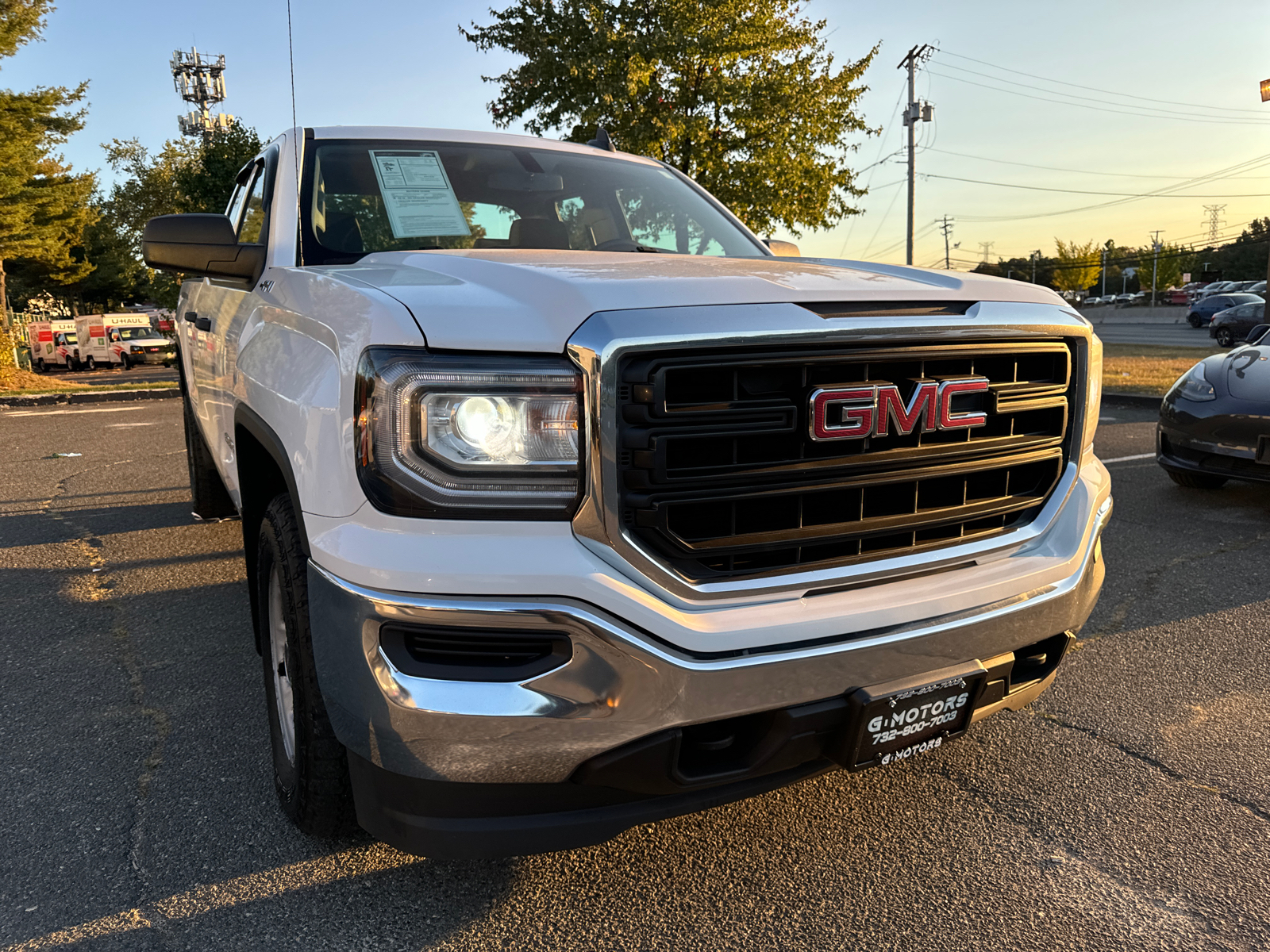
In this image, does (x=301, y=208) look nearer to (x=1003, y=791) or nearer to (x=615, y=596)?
(x=615, y=596)

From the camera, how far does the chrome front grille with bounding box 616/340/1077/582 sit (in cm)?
170

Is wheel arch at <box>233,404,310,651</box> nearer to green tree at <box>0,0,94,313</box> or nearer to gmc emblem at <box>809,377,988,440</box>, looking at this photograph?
gmc emblem at <box>809,377,988,440</box>

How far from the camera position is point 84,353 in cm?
3475

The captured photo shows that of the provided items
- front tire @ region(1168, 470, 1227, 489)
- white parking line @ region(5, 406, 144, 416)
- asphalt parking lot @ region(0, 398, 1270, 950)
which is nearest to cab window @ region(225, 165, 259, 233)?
asphalt parking lot @ region(0, 398, 1270, 950)

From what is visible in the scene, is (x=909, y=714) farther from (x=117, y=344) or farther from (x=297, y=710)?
(x=117, y=344)

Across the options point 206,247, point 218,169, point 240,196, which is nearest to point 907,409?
point 206,247

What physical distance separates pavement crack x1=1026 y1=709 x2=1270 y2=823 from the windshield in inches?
75.0

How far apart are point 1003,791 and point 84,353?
3944 centimetres

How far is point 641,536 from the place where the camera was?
172 centimetres

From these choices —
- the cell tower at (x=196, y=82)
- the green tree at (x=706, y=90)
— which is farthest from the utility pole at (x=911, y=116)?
the cell tower at (x=196, y=82)

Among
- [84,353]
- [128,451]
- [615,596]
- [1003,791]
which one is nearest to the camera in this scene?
[615,596]

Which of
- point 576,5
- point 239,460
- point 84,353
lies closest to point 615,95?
point 576,5

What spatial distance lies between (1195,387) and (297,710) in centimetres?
597

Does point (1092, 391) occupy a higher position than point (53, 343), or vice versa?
point (1092, 391)
